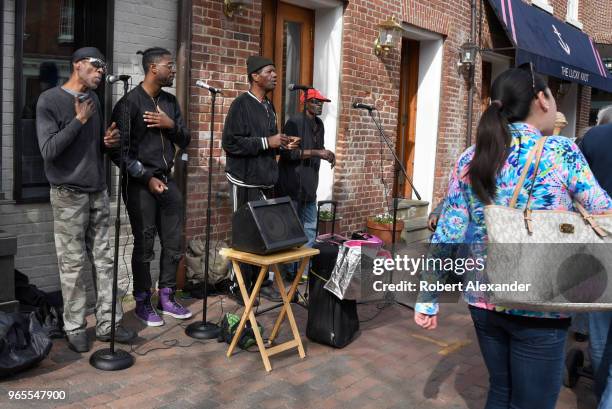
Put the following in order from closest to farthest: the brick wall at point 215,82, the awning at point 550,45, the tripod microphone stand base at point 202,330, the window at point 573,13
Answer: the tripod microphone stand base at point 202,330
the brick wall at point 215,82
the awning at point 550,45
the window at point 573,13

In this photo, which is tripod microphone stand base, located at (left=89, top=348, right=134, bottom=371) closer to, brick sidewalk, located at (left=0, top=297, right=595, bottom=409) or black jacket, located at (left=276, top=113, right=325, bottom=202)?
brick sidewalk, located at (left=0, top=297, right=595, bottom=409)

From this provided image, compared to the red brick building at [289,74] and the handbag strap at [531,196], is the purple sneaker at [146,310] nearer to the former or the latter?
the red brick building at [289,74]

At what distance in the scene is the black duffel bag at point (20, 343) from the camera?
3.89m

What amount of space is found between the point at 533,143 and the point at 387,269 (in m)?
1.38

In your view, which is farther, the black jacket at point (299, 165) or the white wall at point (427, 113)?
the white wall at point (427, 113)

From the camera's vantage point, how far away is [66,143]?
4.18 metres

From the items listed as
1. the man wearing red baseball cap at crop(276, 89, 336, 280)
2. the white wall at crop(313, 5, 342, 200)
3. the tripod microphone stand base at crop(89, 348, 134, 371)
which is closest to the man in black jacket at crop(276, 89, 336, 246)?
the man wearing red baseball cap at crop(276, 89, 336, 280)

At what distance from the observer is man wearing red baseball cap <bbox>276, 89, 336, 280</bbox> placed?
625 cm

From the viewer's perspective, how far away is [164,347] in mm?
4688

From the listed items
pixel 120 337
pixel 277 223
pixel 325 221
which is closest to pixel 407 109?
pixel 325 221

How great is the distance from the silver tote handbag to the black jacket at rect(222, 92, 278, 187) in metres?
3.25

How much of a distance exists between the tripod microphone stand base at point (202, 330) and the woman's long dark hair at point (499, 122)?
2.91 metres

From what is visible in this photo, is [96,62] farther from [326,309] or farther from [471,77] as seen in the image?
[471,77]

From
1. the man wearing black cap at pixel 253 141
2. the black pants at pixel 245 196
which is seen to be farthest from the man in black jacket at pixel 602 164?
the black pants at pixel 245 196
